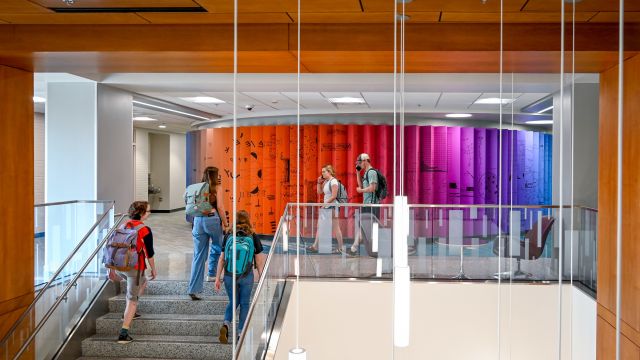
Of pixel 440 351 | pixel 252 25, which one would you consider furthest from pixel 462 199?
pixel 252 25

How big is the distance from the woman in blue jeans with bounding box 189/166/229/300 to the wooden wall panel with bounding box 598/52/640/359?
408cm

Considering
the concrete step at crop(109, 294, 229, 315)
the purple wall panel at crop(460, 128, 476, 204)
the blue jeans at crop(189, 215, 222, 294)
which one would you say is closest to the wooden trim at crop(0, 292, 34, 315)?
the concrete step at crop(109, 294, 229, 315)

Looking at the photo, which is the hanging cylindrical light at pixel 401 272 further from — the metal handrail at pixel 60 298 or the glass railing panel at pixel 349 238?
the glass railing panel at pixel 349 238

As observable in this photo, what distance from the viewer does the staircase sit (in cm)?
673

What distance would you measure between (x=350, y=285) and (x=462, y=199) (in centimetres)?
527

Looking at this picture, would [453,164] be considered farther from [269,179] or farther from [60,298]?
[60,298]

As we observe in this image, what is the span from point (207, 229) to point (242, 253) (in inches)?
50.3

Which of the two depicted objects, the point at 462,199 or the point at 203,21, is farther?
the point at 462,199

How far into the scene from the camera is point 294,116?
12.6 meters

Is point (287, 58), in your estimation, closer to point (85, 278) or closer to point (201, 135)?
point (85, 278)

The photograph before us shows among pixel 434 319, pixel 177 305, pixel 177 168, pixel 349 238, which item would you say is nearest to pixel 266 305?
pixel 177 305

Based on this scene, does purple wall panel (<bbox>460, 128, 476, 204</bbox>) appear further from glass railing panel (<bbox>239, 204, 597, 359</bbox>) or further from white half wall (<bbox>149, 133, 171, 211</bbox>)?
white half wall (<bbox>149, 133, 171, 211</bbox>)

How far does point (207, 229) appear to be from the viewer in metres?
6.90

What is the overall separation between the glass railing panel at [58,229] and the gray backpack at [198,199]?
1.52 metres
